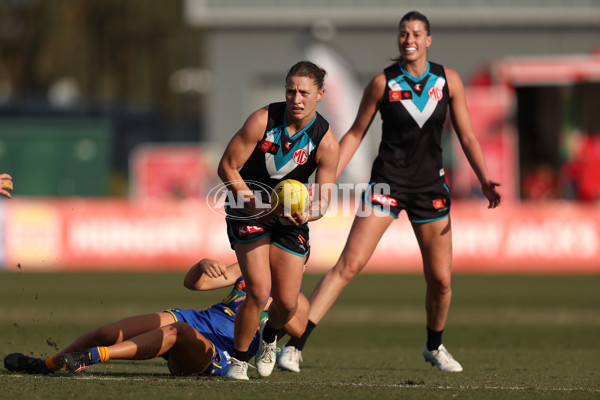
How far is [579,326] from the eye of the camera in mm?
11664

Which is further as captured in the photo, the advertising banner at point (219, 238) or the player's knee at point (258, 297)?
the advertising banner at point (219, 238)

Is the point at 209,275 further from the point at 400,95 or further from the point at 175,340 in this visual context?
the point at 400,95

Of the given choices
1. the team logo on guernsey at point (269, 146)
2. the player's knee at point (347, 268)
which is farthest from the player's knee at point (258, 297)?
the player's knee at point (347, 268)

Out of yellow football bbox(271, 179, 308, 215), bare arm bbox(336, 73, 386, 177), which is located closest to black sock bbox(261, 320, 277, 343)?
yellow football bbox(271, 179, 308, 215)

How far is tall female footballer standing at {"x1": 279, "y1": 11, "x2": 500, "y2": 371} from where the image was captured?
298 inches

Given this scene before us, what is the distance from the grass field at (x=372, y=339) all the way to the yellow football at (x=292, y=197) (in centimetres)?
112

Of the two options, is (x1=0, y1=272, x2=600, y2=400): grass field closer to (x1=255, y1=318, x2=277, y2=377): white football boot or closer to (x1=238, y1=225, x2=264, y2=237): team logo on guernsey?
(x1=255, y1=318, x2=277, y2=377): white football boot

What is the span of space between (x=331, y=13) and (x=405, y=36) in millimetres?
26523

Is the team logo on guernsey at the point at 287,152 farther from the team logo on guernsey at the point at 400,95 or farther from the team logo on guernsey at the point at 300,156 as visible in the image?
the team logo on guernsey at the point at 400,95

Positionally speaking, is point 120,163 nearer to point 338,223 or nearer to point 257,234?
point 338,223

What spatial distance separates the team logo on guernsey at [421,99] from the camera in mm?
7551

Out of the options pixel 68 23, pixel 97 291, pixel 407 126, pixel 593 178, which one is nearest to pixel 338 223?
pixel 97 291

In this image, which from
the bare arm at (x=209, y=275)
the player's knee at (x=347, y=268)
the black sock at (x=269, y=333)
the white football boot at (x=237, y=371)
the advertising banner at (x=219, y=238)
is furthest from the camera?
the advertising banner at (x=219, y=238)

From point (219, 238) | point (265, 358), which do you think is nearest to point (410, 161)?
point (265, 358)
